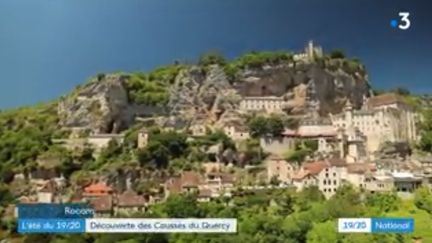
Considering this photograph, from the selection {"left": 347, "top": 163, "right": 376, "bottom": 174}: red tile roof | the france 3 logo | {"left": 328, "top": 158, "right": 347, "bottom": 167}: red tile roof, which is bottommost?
{"left": 347, "top": 163, "right": 376, "bottom": 174}: red tile roof

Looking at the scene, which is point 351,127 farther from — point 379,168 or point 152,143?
point 152,143

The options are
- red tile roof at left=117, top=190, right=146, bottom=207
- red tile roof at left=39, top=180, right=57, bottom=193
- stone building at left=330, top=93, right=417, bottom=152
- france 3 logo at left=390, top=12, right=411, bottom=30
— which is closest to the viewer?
france 3 logo at left=390, top=12, right=411, bottom=30

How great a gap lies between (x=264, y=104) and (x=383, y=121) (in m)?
2.16

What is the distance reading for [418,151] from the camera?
1259 cm

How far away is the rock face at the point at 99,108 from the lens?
13523 mm

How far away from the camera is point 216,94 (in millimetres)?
14422

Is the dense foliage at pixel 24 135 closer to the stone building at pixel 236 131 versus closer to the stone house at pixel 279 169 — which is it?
the stone building at pixel 236 131

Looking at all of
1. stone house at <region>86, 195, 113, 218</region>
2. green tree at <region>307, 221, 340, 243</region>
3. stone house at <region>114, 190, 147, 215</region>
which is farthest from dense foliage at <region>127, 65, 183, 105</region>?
green tree at <region>307, 221, 340, 243</region>

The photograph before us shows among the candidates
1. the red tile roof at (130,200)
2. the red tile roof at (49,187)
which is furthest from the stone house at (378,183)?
the red tile roof at (49,187)

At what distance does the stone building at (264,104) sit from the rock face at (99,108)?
1.95 meters

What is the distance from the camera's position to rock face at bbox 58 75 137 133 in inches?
532

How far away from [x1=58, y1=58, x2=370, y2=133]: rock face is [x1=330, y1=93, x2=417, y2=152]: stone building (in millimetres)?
421

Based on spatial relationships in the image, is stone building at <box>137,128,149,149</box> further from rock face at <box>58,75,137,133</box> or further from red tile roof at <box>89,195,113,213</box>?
red tile roof at <box>89,195,113,213</box>

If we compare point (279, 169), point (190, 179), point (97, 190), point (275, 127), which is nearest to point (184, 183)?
point (190, 179)
